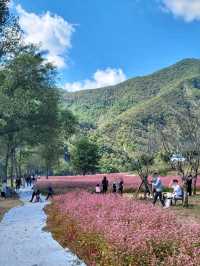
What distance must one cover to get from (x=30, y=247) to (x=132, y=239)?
216 inches

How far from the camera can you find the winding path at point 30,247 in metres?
12.2

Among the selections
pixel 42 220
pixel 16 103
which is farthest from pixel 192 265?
pixel 16 103

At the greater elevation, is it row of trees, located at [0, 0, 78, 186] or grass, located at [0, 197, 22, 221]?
row of trees, located at [0, 0, 78, 186]

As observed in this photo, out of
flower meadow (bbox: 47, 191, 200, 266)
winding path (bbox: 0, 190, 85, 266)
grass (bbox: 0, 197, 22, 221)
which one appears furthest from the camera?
grass (bbox: 0, 197, 22, 221)

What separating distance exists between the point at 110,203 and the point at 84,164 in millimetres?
89293

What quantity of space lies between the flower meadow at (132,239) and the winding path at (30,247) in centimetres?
41

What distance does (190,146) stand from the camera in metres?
37.0

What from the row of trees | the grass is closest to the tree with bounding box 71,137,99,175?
the row of trees

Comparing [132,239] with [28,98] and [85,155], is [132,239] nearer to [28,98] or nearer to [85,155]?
[28,98]

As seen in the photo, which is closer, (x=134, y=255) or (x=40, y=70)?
(x=134, y=255)

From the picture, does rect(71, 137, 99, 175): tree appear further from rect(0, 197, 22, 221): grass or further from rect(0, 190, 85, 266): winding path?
rect(0, 190, 85, 266): winding path

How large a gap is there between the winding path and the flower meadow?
0.41 metres

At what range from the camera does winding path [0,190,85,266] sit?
40.2 ft

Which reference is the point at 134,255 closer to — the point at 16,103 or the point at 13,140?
the point at 16,103
